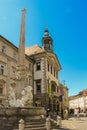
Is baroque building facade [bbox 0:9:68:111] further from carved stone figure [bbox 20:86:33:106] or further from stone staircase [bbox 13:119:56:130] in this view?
stone staircase [bbox 13:119:56:130]

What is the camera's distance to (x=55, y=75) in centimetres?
4553

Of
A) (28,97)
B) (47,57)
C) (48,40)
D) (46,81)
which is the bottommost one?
(28,97)

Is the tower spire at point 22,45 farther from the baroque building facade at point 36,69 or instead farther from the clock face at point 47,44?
the clock face at point 47,44

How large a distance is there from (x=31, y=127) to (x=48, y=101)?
2277 cm

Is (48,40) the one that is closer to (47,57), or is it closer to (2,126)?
(47,57)

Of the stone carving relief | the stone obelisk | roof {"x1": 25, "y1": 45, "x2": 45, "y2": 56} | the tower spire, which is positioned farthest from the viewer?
roof {"x1": 25, "y1": 45, "x2": 45, "y2": 56}

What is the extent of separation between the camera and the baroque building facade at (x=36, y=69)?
29.3 m

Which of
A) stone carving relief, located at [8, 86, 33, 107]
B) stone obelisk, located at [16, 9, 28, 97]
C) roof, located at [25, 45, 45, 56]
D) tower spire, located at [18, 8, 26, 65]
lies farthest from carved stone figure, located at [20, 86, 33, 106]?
roof, located at [25, 45, 45, 56]

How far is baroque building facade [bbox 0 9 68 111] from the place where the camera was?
29.3 meters

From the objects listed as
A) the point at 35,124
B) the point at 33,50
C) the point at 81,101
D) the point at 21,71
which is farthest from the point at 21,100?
the point at 81,101

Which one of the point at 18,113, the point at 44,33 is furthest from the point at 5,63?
the point at 44,33

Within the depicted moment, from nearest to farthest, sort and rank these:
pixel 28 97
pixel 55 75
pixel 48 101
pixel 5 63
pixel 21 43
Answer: pixel 28 97
pixel 21 43
pixel 5 63
pixel 48 101
pixel 55 75

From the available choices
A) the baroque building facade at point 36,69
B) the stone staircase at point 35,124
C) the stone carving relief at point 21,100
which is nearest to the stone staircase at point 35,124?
the stone staircase at point 35,124

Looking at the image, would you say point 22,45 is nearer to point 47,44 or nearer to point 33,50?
point 33,50
